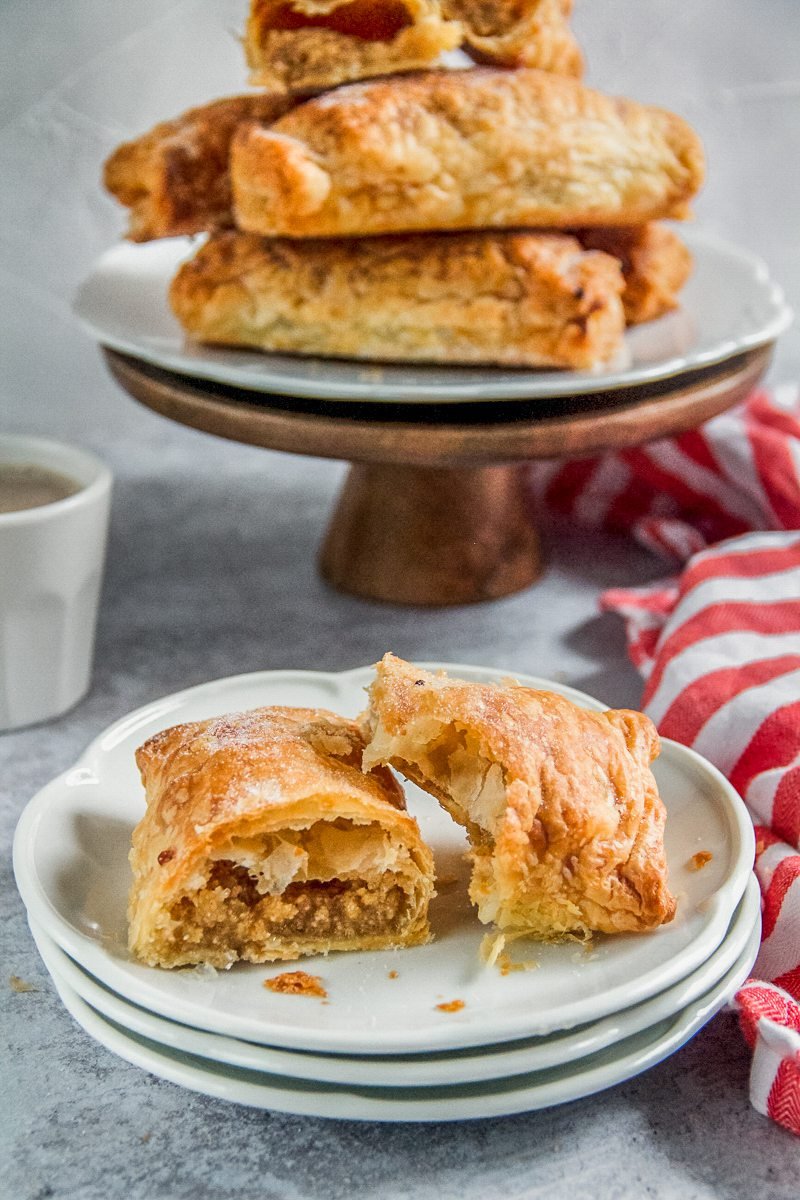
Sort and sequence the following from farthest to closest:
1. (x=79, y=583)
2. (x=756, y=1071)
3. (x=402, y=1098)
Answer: (x=79, y=583)
(x=756, y=1071)
(x=402, y=1098)

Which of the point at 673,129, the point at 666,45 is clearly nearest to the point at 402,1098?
the point at 673,129

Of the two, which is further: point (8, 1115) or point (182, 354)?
point (182, 354)

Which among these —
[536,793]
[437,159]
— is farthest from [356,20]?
[536,793]

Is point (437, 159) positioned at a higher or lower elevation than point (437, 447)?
higher

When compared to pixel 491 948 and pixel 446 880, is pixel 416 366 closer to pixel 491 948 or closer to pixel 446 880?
pixel 446 880

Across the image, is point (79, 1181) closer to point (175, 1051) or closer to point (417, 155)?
point (175, 1051)

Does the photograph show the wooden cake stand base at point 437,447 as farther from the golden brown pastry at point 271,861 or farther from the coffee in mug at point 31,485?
the golden brown pastry at point 271,861
